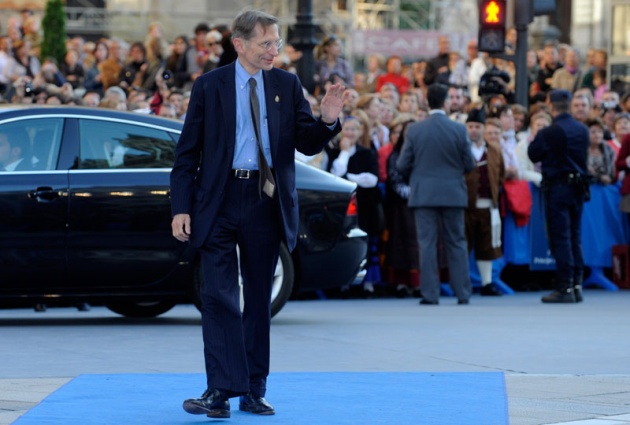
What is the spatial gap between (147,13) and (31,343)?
27.0 meters

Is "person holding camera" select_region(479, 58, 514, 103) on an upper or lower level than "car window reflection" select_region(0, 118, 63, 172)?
lower

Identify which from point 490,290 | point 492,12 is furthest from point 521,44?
point 490,290

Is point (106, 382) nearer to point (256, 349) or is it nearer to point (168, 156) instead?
point (256, 349)

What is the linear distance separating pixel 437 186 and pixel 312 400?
7.07 metres

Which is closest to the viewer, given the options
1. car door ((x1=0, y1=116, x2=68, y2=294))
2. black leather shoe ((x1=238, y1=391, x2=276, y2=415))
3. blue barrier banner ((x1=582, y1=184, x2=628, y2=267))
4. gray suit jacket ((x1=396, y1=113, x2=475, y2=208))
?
black leather shoe ((x1=238, y1=391, x2=276, y2=415))

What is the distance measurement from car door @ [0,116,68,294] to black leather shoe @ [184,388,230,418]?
4.28m

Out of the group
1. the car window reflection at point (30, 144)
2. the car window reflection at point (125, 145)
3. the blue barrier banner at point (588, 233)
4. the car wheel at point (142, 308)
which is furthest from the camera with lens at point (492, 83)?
the car window reflection at point (30, 144)

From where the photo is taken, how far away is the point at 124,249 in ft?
38.0

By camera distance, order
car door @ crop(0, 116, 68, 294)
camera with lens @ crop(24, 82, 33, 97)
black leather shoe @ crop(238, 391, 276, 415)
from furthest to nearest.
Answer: camera with lens @ crop(24, 82, 33, 97)
car door @ crop(0, 116, 68, 294)
black leather shoe @ crop(238, 391, 276, 415)

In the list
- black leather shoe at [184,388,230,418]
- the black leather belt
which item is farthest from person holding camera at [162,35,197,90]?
black leather shoe at [184,388,230,418]

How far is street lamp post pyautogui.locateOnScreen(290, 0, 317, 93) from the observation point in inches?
765

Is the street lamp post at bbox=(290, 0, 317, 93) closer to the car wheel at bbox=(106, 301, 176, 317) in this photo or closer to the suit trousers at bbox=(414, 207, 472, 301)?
the suit trousers at bbox=(414, 207, 472, 301)

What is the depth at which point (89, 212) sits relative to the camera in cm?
1152

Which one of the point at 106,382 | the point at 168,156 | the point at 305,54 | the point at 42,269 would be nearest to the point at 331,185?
the point at 168,156
